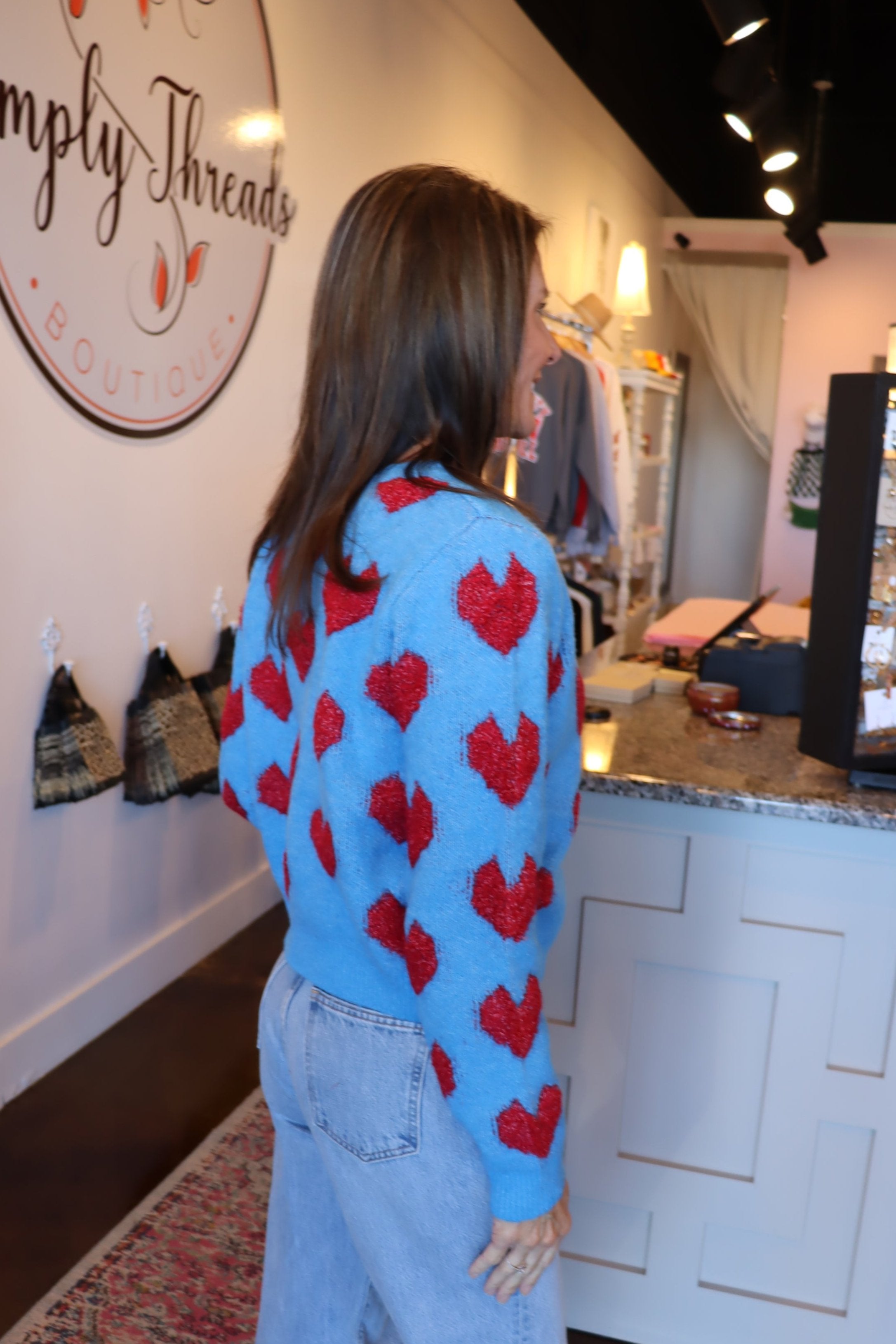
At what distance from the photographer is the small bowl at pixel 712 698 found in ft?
6.59

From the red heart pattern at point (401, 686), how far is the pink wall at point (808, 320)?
23.7ft

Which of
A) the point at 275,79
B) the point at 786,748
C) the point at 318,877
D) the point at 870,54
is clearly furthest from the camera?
the point at 870,54

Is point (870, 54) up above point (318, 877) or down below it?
above

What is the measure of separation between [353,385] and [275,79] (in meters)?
2.38

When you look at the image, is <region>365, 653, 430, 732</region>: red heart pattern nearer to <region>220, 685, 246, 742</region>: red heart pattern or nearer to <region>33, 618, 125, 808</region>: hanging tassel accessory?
<region>220, 685, 246, 742</region>: red heart pattern

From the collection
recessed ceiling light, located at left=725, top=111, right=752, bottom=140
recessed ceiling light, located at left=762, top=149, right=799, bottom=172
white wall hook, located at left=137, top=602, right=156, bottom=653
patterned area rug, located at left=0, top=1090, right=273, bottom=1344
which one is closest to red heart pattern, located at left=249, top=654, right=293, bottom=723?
patterned area rug, located at left=0, top=1090, right=273, bottom=1344

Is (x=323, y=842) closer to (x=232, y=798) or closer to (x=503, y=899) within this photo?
(x=503, y=899)

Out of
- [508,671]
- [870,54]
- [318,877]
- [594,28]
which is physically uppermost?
[870,54]

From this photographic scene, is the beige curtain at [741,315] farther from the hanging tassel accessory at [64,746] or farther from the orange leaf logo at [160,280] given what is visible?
the hanging tassel accessory at [64,746]

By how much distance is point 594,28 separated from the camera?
536 cm

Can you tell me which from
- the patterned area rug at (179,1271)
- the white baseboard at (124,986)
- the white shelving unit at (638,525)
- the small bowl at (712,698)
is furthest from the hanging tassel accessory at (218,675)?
the white shelving unit at (638,525)

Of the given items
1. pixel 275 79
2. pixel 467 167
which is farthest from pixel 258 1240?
pixel 467 167

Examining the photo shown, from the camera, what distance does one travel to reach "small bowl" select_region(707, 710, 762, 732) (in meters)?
1.94

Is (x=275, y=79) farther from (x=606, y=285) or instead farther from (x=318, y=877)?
(x=606, y=285)
